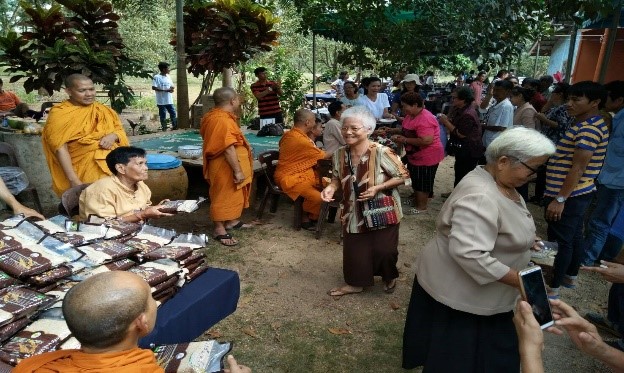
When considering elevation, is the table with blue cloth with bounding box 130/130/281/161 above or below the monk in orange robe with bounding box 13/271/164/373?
below

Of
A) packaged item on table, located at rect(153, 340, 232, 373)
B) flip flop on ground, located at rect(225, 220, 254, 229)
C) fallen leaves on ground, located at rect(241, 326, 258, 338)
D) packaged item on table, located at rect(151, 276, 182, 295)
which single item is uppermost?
packaged item on table, located at rect(151, 276, 182, 295)

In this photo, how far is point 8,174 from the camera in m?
4.84

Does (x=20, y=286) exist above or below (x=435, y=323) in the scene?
above

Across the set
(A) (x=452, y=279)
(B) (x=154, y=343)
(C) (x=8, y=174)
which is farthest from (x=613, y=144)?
(C) (x=8, y=174)

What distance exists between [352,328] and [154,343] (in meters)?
1.92

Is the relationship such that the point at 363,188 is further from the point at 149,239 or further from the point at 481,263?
the point at 149,239

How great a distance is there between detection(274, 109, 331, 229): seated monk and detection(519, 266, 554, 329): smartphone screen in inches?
136

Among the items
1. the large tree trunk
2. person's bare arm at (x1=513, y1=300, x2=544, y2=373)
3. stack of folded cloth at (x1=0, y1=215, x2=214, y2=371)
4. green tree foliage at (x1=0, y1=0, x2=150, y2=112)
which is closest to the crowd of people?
person's bare arm at (x1=513, y1=300, x2=544, y2=373)

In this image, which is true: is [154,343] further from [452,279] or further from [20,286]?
[452,279]

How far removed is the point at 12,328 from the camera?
58.7 inches

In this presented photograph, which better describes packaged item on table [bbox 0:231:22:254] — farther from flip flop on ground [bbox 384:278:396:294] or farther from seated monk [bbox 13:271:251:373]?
flip flop on ground [bbox 384:278:396:294]

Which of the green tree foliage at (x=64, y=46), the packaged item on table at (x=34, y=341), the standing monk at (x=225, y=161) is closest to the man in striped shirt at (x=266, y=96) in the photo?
the green tree foliage at (x=64, y=46)

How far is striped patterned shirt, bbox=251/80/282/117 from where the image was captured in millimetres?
8703

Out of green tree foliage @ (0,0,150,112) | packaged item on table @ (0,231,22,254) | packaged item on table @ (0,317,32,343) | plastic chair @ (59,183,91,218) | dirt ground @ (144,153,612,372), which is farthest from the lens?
green tree foliage @ (0,0,150,112)
